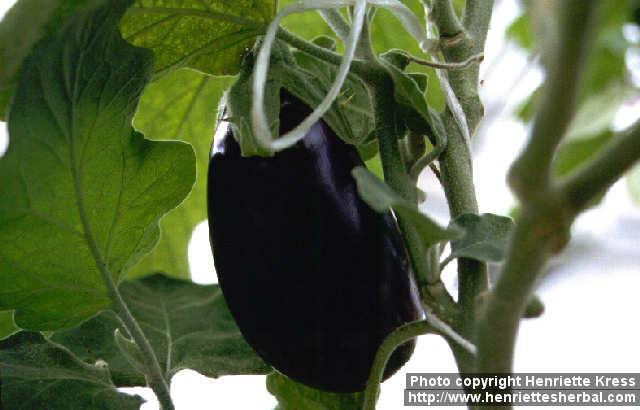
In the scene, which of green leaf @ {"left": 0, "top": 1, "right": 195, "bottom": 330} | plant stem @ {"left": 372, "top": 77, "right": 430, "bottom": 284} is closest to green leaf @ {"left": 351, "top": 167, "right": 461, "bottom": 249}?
plant stem @ {"left": 372, "top": 77, "right": 430, "bottom": 284}

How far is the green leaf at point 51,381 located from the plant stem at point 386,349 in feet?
0.32

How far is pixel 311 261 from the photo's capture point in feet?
0.98

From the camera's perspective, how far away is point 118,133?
0.32 meters

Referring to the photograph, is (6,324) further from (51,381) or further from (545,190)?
(545,190)

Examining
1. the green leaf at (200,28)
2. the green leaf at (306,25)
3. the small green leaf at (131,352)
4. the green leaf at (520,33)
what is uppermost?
the green leaf at (520,33)

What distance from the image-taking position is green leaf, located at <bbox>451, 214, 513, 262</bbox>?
264 millimetres

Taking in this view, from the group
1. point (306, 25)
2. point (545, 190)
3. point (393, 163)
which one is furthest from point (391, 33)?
point (545, 190)

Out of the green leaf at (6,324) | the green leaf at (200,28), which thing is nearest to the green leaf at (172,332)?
the green leaf at (6,324)

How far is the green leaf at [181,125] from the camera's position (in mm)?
434

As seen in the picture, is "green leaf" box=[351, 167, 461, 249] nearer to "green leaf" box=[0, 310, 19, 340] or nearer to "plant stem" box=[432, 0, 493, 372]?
"plant stem" box=[432, 0, 493, 372]

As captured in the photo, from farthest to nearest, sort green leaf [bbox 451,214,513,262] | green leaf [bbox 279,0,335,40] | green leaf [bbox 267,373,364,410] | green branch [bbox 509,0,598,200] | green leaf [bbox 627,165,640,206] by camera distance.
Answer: green leaf [bbox 627,165,640,206], green leaf [bbox 279,0,335,40], green leaf [bbox 267,373,364,410], green leaf [bbox 451,214,513,262], green branch [bbox 509,0,598,200]

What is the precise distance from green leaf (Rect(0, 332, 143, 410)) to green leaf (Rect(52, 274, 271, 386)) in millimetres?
39

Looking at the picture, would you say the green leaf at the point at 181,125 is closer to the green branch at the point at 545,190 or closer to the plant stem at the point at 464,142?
the plant stem at the point at 464,142

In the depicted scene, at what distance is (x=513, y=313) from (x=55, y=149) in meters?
0.17
